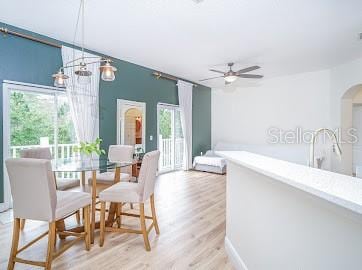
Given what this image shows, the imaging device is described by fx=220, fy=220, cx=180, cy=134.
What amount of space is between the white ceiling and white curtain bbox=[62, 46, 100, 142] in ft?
1.21

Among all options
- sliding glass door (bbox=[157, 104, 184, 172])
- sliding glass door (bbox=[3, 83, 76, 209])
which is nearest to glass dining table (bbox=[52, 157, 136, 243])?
sliding glass door (bbox=[3, 83, 76, 209])

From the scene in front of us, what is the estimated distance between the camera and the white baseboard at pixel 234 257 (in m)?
1.85

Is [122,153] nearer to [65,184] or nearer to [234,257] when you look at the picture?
[65,184]

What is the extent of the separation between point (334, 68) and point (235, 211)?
538cm

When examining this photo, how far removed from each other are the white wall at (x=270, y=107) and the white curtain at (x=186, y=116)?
1507 mm

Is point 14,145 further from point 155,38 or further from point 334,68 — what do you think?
point 334,68

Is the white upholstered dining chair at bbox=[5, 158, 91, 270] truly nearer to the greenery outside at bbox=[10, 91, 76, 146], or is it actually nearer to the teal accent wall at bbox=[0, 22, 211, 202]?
the teal accent wall at bbox=[0, 22, 211, 202]

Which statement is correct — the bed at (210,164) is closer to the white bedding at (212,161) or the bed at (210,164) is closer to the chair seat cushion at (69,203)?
the white bedding at (212,161)

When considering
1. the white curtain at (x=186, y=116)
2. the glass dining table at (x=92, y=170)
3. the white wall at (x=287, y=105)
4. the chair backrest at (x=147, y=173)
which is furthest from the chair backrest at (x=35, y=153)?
the white wall at (x=287, y=105)

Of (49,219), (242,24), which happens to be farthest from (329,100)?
(49,219)

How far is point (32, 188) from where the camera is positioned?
6.07 ft

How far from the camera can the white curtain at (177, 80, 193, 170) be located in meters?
6.50

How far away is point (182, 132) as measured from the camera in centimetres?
673

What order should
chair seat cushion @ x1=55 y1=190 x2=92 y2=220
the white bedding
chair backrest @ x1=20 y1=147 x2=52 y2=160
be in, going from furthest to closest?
1. the white bedding
2. chair backrest @ x1=20 y1=147 x2=52 y2=160
3. chair seat cushion @ x1=55 y1=190 x2=92 y2=220
